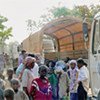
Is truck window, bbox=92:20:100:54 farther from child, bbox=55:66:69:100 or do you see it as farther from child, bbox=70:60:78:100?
child, bbox=55:66:69:100

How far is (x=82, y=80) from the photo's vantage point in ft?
35.0

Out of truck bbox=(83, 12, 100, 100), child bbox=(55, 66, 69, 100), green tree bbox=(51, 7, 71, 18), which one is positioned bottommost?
child bbox=(55, 66, 69, 100)

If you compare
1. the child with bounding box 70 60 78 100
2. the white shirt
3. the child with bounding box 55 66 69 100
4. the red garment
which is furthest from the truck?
the red garment

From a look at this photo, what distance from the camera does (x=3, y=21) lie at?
57000 millimetres

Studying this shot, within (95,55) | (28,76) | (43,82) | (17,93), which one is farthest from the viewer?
(95,55)

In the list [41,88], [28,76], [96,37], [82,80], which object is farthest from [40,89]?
[82,80]

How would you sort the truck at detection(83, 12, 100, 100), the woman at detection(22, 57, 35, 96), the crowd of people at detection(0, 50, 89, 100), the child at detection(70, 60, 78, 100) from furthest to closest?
the child at detection(70, 60, 78, 100) → the truck at detection(83, 12, 100, 100) → the woman at detection(22, 57, 35, 96) → the crowd of people at detection(0, 50, 89, 100)

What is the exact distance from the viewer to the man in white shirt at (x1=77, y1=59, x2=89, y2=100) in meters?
10.6

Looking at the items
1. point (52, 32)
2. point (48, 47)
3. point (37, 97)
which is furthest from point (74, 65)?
point (48, 47)

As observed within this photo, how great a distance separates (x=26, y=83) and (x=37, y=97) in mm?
1321

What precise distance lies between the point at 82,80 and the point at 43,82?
9.32 feet

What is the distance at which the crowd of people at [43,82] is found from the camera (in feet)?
25.8

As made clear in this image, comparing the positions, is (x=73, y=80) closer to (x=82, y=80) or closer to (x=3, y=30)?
(x=82, y=80)

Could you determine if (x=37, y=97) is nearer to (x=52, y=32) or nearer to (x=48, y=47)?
(x=52, y=32)
